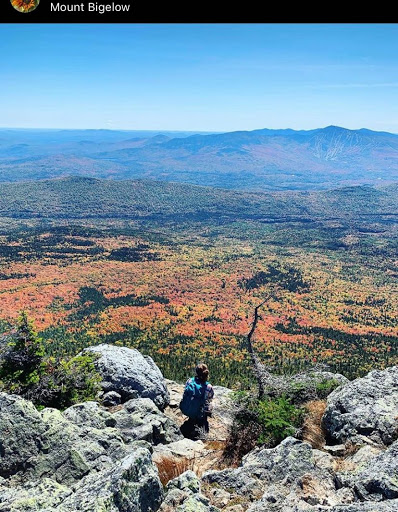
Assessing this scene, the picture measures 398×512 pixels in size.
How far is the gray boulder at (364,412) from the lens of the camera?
34.5 feet

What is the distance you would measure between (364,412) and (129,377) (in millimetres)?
9089

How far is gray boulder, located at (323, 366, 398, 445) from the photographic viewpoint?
34.5 feet

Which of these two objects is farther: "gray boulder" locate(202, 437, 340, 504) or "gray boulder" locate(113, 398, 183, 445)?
"gray boulder" locate(113, 398, 183, 445)

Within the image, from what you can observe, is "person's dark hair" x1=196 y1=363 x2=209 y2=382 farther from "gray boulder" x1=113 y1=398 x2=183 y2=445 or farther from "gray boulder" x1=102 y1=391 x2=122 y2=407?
"gray boulder" x1=102 y1=391 x2=122 y2=407

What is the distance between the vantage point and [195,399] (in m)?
13.3

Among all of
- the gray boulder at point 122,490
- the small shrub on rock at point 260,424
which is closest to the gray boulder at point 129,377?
the small shrub on rock at point 260,424

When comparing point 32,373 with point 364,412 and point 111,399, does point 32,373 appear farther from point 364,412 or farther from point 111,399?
point 364,412

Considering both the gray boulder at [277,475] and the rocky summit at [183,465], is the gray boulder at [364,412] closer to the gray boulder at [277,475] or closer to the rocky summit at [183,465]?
the rocky summit at [183,465]

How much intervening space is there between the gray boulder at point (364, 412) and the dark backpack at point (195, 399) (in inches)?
155

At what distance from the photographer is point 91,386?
1416 centimetres

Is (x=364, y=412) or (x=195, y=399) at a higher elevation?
(x=364, y=412)

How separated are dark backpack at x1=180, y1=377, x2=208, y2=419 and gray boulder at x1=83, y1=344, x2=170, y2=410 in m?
3.15

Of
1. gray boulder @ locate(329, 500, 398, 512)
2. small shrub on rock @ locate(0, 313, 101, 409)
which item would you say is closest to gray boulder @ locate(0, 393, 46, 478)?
small shrub on rock @ locate(0, 313, 101, 409)
